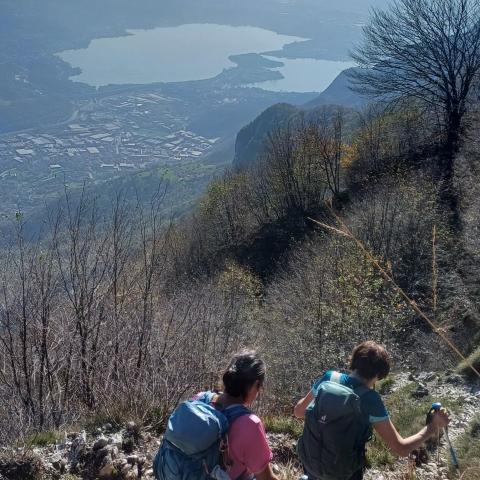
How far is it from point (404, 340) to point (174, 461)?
13.2 meters

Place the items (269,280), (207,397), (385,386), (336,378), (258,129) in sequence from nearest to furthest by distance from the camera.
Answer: (207,397), (336,378), (385,386), (269,280), (258,129)

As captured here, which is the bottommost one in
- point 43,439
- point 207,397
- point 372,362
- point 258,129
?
point 43,439

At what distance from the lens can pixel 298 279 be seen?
2289cm

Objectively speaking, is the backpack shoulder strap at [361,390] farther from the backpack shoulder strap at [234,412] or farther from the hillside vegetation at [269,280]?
the backpack shoulder strap at [234,412]

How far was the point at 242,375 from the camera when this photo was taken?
3.54 metres

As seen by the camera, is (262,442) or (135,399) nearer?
(262,442)

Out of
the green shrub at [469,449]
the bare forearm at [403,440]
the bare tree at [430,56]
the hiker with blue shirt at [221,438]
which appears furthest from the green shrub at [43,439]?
the bare tree at [430,56]

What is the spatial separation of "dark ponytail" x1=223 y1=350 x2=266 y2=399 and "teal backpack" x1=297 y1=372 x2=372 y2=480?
52 cm

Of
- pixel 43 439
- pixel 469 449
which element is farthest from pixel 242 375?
pixel 469 449

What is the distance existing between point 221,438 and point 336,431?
831mm

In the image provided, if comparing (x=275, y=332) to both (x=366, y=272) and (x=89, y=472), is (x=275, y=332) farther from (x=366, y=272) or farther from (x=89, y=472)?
(x=89, y=472)

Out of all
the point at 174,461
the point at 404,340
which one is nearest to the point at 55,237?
the point at 174,461

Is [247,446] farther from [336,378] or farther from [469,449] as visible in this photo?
[469,449]

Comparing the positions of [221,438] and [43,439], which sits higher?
[221,438]
